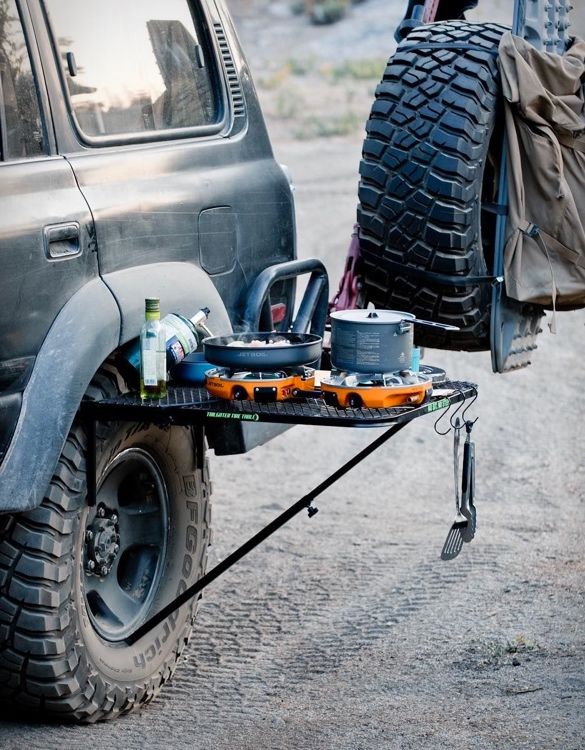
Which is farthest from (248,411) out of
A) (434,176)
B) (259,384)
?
(434,176)

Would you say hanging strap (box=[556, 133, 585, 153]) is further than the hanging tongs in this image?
Yes

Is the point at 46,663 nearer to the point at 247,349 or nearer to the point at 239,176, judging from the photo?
the point at 247,349

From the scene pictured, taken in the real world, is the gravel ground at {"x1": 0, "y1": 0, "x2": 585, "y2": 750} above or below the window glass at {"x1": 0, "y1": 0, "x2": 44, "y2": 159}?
below

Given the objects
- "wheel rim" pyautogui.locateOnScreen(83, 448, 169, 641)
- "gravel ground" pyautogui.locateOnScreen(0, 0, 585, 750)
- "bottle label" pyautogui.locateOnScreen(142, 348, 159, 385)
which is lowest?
"gravel ground" pyautogui.locateOnScreen(0, 0, 585, 750)

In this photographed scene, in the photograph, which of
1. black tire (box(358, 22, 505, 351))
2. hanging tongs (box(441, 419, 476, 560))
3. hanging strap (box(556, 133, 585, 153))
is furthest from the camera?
hanging strap (box(556, 133, 585, 153))

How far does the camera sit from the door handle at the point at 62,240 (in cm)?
345

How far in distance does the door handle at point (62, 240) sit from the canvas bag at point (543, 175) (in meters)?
1.89

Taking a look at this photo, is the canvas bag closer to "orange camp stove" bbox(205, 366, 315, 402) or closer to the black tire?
the black tire

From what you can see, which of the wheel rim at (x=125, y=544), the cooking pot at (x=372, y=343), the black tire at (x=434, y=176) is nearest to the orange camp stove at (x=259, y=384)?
the cooking pot at (x=372, y=343)

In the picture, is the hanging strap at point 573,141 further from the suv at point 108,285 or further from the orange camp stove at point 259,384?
the orange camp stove at point 259,384

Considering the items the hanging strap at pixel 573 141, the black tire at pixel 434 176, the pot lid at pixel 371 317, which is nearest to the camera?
the pot lid at pixel 371 317

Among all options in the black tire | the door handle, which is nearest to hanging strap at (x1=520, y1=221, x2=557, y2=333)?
the black tire

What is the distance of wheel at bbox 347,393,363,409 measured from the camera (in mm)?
3400

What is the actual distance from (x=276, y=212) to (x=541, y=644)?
1918 mm
